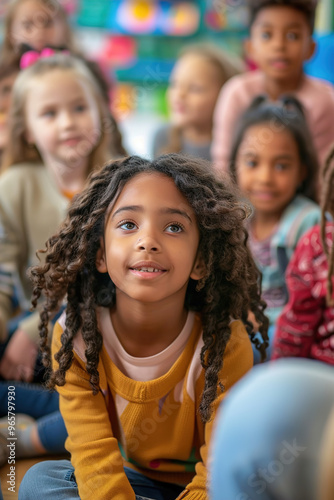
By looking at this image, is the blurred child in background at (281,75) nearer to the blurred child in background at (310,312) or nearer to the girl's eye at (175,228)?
the blurred child in background at (310,312)

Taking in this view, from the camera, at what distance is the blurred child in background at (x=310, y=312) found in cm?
122

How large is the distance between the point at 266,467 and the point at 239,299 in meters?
0.43

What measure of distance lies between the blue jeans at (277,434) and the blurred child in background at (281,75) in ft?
4.13

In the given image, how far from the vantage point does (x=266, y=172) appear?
152 centimetres

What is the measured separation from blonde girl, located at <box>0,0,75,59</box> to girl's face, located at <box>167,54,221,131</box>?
0.44 meters

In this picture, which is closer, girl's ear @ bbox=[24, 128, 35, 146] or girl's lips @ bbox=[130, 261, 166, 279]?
girl's lips @ bbox=[130, 261, 166, 279]

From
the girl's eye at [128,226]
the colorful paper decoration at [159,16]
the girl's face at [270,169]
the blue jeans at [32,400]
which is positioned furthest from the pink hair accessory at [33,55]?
the colorful paper decoration at [159,16]

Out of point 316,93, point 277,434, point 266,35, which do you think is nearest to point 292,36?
point 266,35

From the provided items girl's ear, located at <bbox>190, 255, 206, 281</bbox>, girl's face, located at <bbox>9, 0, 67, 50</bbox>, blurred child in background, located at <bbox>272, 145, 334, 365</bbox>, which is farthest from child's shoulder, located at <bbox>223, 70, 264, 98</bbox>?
girl's ear, located at <bbox>190, 255, 206, 281</bbox>

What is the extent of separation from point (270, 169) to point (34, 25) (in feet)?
2.98

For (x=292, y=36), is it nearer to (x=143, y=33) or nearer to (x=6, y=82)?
(x=6, y=82)

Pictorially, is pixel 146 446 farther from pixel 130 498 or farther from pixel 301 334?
pixel 301 334

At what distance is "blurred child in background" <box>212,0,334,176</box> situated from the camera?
181 cm

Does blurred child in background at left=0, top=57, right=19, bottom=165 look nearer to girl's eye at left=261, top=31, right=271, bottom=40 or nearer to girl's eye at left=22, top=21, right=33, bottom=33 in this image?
girl's eye at left=22, top=21, right=33, bottom=33
